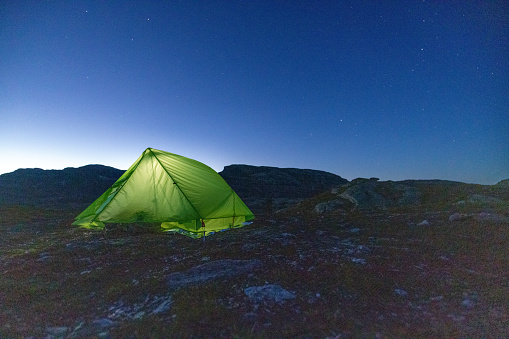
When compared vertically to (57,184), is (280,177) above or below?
above

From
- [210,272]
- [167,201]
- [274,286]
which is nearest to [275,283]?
[274,286]

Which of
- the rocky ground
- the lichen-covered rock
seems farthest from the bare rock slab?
the lichen-covered rock

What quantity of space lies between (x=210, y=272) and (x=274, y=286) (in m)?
1.34

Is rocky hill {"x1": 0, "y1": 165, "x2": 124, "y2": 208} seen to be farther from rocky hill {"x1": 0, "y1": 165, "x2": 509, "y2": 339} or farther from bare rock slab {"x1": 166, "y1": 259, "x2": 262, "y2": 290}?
bare rock slab {"x1": 166, "y1": 259, "x2": 262, "y2": 290}

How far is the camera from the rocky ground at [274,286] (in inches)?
110

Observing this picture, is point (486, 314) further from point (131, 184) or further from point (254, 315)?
point (131, 184)

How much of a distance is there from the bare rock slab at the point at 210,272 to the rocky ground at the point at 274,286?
22 mm

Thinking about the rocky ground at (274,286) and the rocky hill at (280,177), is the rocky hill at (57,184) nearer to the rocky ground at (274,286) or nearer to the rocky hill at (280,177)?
the rocky hill at (280,177)

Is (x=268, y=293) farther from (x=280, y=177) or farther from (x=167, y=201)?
(x=280, y=177)

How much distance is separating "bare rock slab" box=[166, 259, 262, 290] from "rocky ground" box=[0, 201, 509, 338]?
0.02 meters

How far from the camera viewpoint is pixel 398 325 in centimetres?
271

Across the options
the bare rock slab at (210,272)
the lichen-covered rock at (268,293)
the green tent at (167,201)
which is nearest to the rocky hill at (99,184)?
the green tent at (167,201)

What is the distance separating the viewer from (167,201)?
686cm

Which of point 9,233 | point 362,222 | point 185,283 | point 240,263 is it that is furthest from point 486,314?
point 9,233
